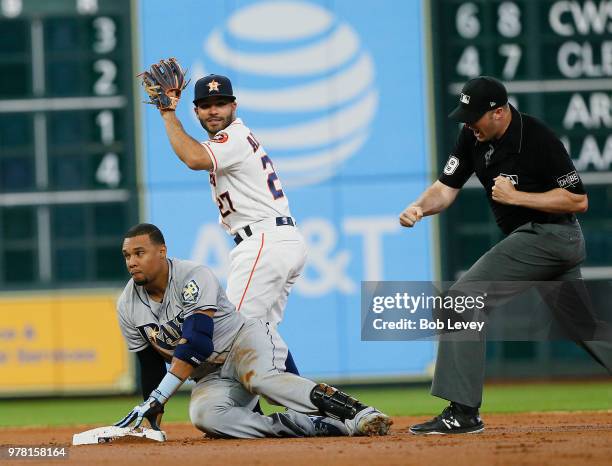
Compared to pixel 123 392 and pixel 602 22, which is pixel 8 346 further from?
pixel 602 22

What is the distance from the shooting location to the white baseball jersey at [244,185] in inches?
249

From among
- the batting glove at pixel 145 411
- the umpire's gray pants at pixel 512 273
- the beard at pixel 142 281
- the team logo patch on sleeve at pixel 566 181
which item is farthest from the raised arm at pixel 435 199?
the batting glove at pixel 145 411

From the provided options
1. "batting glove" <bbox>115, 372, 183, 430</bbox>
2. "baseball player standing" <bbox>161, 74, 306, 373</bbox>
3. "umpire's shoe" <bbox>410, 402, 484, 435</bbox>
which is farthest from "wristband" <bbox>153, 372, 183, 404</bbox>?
"umpire's shoe" <bbox>410, 402, 484, 435</bbox>

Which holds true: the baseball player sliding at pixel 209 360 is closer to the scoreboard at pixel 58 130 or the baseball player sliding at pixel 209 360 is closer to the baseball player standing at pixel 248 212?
the baseball player standing at pixel 248 212

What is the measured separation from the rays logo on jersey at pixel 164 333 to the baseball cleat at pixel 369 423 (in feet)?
2.86

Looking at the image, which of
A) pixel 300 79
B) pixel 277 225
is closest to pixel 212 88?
pixel 277 225

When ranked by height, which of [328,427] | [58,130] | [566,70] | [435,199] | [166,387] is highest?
[566,70]

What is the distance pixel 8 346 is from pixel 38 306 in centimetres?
44

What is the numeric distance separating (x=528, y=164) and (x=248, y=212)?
148cm

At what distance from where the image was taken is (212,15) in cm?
1123

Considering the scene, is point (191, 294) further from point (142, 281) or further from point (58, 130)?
point (58, 130)

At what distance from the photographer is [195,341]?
5.57 meters

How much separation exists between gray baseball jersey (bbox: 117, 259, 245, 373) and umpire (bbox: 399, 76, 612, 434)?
97 centimetres

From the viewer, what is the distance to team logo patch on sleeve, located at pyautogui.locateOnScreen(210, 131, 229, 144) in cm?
625
